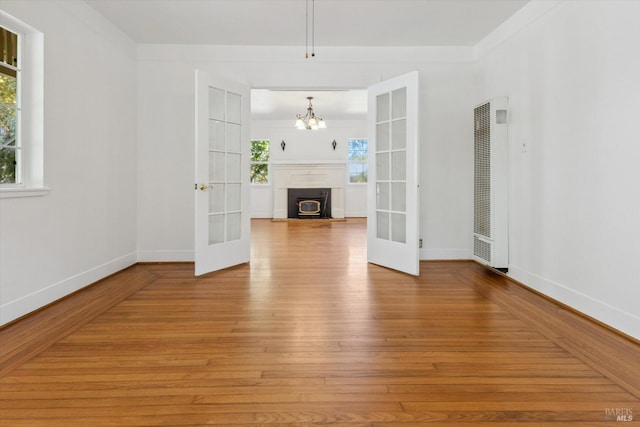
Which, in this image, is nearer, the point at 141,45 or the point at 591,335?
the point at 591,335

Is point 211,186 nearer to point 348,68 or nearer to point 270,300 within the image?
point 270,300

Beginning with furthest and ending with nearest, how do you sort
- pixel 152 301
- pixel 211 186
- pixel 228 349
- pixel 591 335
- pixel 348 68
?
pixel 348 68
pixel 211 186
pixel 152 301
pixel 591 335
pixel 228 349

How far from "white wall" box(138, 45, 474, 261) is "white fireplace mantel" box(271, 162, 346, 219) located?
5.54 metres

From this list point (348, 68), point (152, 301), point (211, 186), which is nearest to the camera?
point (152, 301)

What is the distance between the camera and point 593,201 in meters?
2.70

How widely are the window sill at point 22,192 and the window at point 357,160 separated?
26.9 feet

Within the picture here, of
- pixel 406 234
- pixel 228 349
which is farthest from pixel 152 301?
pixel 406 234

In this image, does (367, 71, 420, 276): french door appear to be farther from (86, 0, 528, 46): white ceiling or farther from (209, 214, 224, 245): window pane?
(209, 214, 224, 245): window pane

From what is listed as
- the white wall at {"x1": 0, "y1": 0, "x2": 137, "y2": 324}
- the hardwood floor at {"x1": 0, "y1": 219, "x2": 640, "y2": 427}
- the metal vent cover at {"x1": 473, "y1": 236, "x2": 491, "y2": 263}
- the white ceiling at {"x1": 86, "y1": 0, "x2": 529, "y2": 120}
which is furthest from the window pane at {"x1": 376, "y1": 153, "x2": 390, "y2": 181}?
the white wall at {"x1": 0, "y1": 0, "x2": 137, "y2": 324}

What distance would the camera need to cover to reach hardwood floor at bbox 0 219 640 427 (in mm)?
1558

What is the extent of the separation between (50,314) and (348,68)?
12.8ft

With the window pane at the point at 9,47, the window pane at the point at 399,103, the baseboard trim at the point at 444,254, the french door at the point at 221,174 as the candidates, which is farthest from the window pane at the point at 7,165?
the baseboard trim at the point at 444,254

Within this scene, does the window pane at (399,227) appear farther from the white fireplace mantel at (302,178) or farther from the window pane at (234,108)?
the white fireplace mantel at (302,178)

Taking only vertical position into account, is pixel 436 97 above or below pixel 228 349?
above
